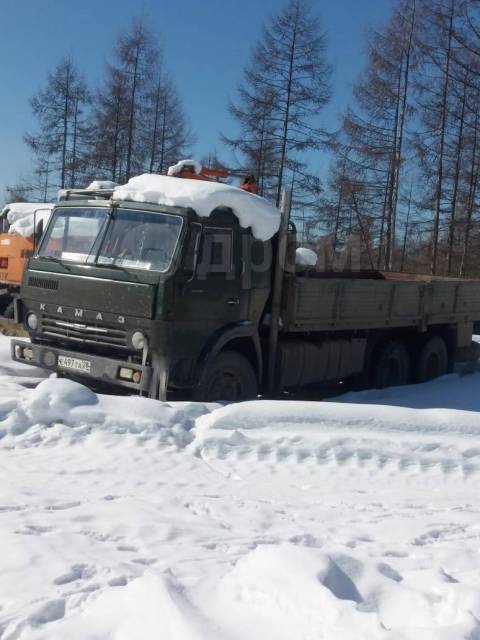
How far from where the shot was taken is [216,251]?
7.80 metres

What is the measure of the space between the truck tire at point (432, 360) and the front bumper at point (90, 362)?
18.5ft

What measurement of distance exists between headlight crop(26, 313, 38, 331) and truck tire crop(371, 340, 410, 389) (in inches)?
197

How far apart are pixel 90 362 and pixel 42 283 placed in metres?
1.17

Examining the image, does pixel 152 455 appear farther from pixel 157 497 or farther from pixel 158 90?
pixel 158 90

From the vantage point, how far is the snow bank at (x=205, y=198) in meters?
7.62

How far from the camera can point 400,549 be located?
4113 millimetres

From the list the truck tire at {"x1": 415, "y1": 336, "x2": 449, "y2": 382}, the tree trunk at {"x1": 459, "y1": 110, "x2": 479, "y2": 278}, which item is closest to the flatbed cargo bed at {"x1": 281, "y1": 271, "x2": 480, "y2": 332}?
the truck tire at {"x1": 415, "y1": 336, "x2": 449, "y2": 382}

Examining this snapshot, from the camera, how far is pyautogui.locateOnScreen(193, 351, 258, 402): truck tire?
25.3ft

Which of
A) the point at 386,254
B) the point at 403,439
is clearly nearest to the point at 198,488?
the point at 403,439

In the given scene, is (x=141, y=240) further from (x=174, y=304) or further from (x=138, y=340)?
(x=138, y=340)

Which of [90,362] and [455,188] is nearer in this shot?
[90,362]

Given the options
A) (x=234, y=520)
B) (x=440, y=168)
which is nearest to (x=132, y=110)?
(x=440, y=168)

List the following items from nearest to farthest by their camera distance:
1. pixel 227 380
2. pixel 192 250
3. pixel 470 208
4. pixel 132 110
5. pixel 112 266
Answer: pixel 192 250 → pixel 112 266 → pixel 227 380 → pixel 470 208 → pixel 132 110

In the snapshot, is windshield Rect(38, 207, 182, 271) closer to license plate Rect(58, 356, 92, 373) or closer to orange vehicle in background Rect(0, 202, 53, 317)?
license plate Rect(58, 356, 92, 373)
